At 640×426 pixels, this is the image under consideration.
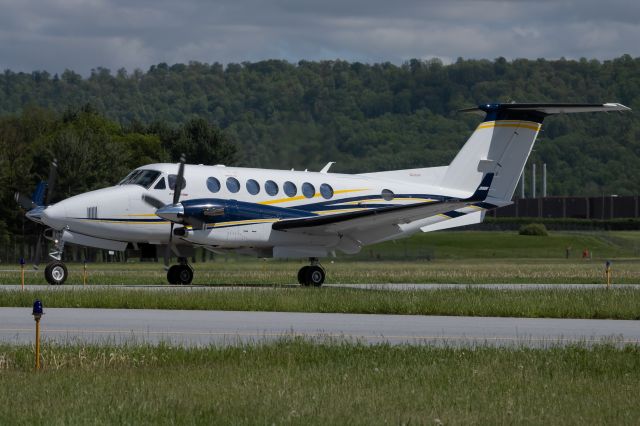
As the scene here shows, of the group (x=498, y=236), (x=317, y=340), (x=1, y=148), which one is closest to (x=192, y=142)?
(x=1, y=148)

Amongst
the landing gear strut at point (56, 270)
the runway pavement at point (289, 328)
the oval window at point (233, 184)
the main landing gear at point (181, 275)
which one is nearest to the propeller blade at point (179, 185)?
the oval window at point (233, 184)

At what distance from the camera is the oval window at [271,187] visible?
109 feet

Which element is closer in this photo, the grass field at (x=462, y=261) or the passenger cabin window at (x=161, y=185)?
the passenger cabin window at (x=161, y=185)

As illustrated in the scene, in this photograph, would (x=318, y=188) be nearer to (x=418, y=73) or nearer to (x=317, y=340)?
(x=317, y=340)

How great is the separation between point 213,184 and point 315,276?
419 centimetres

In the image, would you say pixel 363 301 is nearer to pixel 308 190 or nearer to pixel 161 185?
pixel 308 190

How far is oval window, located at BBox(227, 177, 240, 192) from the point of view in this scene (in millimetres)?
32438

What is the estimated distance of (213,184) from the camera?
32.4 metres

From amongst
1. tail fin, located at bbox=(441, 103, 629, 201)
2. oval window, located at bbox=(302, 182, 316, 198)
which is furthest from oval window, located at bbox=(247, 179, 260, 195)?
tail fin, located at bbox=(441, 103, 629, 201)

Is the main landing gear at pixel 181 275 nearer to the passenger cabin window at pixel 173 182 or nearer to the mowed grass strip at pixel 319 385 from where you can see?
the passenger cabin window at pixel 173 182

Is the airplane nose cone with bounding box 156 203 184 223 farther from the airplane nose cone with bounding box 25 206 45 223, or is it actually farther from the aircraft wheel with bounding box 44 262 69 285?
the aircraft wheel with bounding box 44 262 69 285

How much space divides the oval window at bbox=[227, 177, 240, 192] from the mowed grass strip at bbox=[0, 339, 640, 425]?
48.1 ft

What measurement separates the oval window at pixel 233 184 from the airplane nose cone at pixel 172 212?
6.41ft

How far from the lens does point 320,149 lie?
40938 mm
